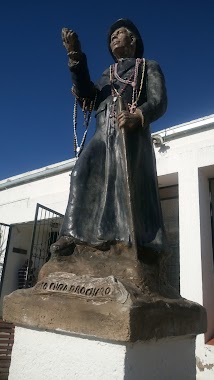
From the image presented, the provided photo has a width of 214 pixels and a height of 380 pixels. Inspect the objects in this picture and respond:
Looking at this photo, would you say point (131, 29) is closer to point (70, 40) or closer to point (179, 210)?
point (70, 40)

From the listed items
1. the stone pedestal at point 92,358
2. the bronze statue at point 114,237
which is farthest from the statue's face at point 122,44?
the stone pedestal at point 92,358

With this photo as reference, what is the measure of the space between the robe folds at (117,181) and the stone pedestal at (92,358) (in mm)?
586

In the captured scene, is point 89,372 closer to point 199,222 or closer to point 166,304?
point 166,304

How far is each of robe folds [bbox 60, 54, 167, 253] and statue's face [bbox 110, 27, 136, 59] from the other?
0.30 meters

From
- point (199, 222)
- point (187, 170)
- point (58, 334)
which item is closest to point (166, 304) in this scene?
point (58, 334)

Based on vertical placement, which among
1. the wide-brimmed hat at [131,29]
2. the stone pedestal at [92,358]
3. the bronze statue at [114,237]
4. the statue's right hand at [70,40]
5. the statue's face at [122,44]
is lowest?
the stone pedestal at [92,358]

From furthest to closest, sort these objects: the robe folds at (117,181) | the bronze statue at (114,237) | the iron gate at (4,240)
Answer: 1. the iron gate at (4,240)
2. the robe folds at (117,181)
3. the bronze statue at (114,237)

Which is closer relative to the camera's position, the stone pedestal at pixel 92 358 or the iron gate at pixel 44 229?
the stone pedestal at pixel 92 358

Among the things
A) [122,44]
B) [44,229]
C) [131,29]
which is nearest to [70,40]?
[122,44]

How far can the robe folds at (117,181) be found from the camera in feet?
7.06

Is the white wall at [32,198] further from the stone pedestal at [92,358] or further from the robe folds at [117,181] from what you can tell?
the stone pedestal at [92,358]

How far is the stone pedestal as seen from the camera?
1572 mm

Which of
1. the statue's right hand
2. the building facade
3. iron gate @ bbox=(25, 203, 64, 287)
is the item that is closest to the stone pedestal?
the statue's right hand

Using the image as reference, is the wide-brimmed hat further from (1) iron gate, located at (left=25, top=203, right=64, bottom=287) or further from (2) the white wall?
(2) the white wall
